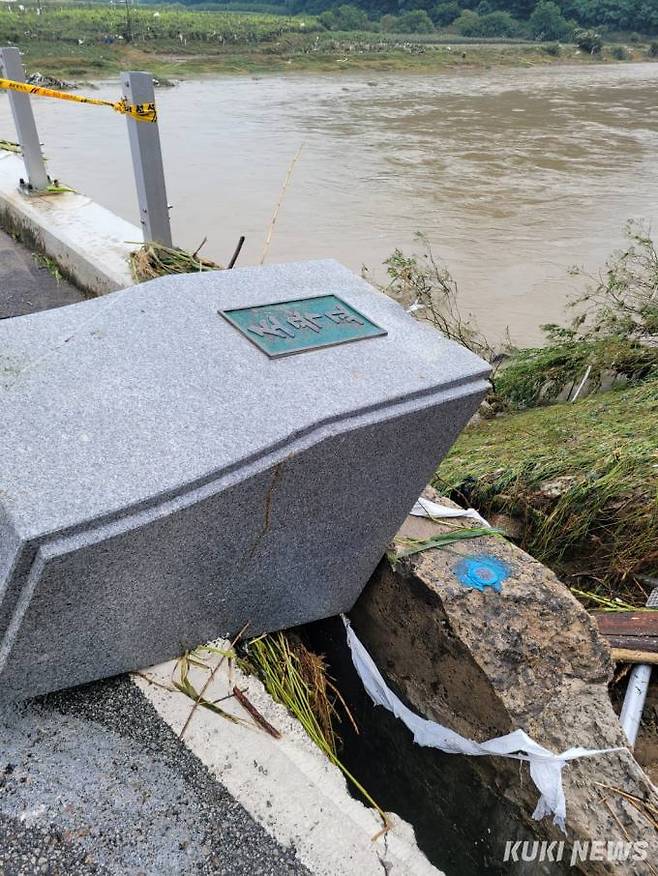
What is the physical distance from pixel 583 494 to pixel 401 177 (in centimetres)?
1106

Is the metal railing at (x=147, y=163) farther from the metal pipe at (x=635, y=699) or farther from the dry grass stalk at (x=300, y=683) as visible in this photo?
the metal pipe at (x=635, y=699)

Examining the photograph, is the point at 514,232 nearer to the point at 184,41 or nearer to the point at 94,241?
the point at 94,241

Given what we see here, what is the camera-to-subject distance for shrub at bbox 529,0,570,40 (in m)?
54.7

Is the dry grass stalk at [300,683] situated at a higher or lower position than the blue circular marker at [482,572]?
lower

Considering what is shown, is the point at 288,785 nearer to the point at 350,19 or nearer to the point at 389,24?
the point at 350,19

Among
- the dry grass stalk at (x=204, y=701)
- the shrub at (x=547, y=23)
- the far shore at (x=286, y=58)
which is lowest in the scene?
the dry grass stalk at (x=204, y=701)

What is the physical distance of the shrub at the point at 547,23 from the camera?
2152 inches

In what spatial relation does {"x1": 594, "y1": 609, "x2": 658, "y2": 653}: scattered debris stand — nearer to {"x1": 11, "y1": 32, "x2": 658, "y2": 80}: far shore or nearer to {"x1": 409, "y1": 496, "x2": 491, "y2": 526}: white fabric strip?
{"x1": 409, "y1": 496, "x2": 491, "y2": 526}: white fabric strip

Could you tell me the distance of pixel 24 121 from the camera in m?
5.05

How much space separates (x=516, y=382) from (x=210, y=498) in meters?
3.77

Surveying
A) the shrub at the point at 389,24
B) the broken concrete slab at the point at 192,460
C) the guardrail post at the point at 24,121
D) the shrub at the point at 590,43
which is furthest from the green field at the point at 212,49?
the broken concrete slab at the point at 192,460

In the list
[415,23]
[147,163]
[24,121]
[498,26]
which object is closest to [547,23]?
[498,26]

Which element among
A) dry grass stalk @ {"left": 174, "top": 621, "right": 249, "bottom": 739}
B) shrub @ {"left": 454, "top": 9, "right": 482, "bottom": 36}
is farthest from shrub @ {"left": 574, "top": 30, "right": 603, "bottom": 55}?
dry grass stalk @ {"left": 174, "top": 621, "right": 249, "bottom": 739}

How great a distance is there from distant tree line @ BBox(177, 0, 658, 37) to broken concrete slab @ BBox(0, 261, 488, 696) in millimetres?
59304
